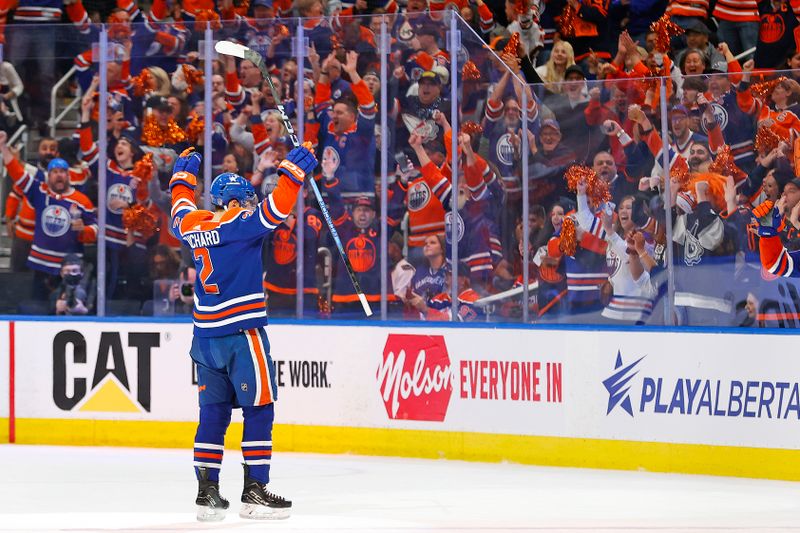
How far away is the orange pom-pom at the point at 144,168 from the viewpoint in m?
8.16

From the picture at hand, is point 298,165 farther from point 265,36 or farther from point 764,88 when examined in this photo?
point 265,36

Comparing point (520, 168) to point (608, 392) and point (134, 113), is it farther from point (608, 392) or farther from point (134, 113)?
point (134, 113)

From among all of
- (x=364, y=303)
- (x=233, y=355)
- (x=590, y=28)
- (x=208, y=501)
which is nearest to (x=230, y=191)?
(x=233, y=355)

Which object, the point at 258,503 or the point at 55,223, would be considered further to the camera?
the point at 55,223

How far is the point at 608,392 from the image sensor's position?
6.92m

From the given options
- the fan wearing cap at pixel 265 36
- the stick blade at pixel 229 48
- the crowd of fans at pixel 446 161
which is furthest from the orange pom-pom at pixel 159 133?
the stick blade at pixel 229 48

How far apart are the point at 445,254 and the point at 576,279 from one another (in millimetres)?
766

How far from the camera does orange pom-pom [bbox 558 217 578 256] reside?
24.0ft

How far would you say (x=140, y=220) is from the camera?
8156 mm

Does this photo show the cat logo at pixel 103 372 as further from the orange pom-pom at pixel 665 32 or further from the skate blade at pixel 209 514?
the orange pom-pom at pixel 665 32

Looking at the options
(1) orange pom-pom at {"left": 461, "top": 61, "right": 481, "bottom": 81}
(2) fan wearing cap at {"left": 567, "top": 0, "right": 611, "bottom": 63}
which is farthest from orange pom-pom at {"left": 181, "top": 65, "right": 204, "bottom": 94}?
(2) fan wearing cap at {"left": 567, "top": 0, "right": 611, "bottom": 63}

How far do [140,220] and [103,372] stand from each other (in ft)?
2.99

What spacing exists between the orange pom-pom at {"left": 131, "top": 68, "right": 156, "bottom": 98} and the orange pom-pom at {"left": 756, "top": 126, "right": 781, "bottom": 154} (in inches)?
137

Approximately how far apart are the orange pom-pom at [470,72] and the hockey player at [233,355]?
7.71ft
